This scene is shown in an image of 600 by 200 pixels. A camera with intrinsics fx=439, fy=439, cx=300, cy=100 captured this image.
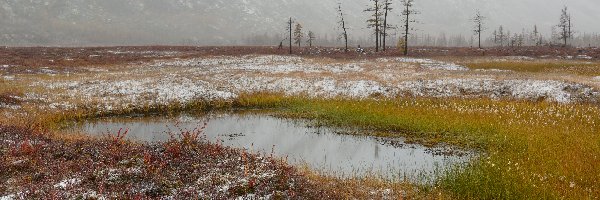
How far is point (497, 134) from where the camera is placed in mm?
18438

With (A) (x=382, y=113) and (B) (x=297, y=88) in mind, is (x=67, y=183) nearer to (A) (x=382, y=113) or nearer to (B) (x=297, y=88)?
(A) (x=382, y=113)

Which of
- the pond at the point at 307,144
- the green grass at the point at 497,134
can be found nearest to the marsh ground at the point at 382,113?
the green grass at the point at 497,134

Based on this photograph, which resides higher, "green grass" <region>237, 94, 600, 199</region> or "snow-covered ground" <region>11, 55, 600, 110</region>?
"snow-covered ground" <region>11, 55, 600, 110</region>

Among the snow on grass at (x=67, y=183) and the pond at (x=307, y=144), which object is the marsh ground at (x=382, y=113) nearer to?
the snow on grass at (x=67, y=183)

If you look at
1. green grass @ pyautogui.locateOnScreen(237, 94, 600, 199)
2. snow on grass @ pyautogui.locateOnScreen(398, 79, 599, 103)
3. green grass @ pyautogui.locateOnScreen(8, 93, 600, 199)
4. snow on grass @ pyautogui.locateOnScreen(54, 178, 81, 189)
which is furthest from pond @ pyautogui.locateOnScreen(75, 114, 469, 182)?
snow on grass @ pyautogui.locateOnScreen(398, 79, 599, 103)

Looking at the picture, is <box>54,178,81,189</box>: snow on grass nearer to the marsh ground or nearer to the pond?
the marsh ground

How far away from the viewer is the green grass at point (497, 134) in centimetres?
1177

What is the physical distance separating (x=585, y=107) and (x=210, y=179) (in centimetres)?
2220

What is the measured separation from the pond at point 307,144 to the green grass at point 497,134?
141cm

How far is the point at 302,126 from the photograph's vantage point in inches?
928

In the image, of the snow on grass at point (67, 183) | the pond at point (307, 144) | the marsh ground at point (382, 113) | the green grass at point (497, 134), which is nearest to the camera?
the snow on grass at point (67, 183)

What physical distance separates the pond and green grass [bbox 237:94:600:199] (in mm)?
1408

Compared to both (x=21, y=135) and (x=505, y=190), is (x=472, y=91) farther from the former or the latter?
(x=21, y=135)

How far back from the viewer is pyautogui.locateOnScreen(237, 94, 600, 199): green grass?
11773 millimetres
